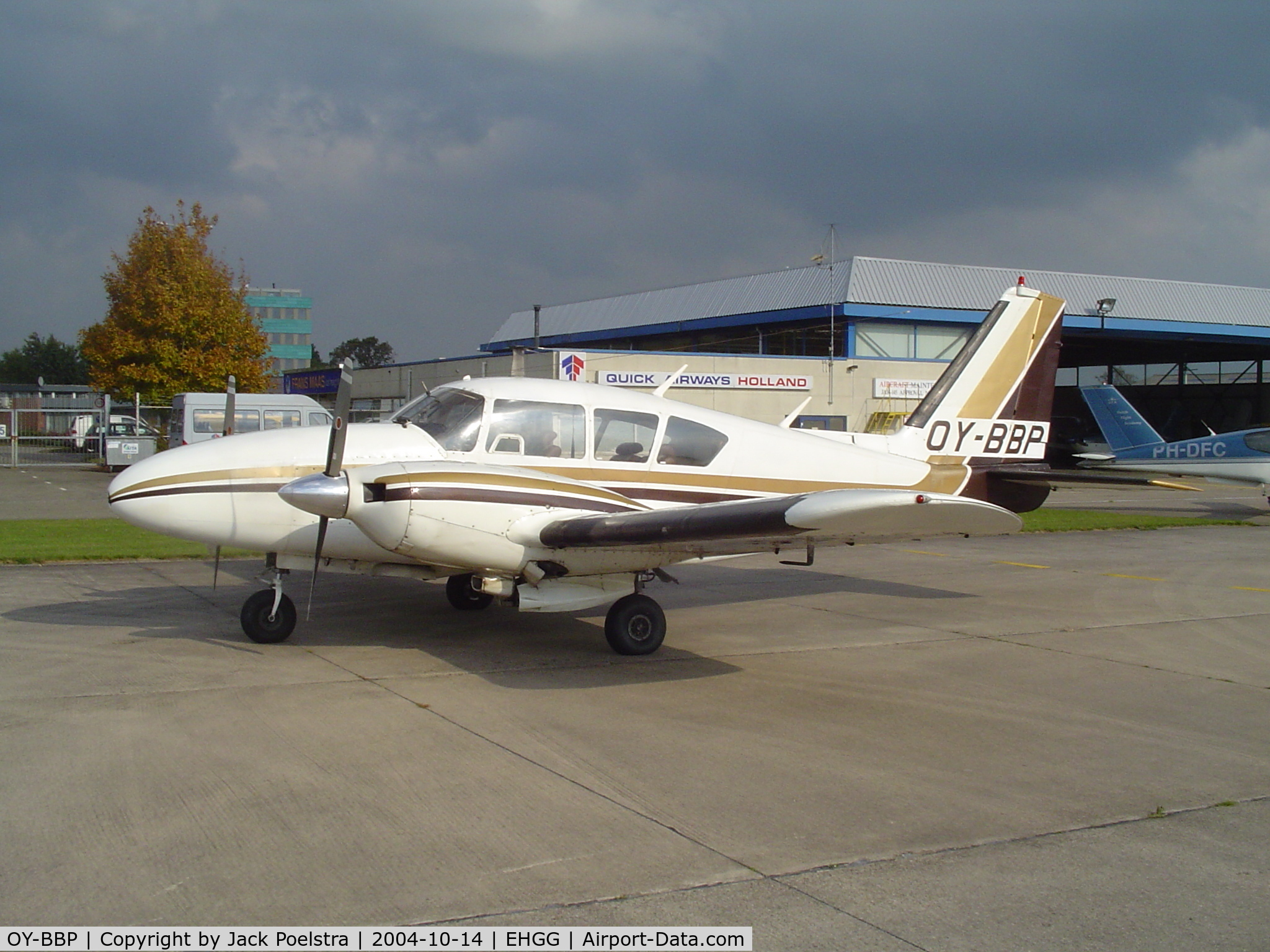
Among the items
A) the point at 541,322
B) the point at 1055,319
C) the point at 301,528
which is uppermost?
the point at 541,322

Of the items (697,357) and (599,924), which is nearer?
(599,924)

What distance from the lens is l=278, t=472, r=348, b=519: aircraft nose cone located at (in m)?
7.86

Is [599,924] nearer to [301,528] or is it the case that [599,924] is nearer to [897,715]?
[897,715]

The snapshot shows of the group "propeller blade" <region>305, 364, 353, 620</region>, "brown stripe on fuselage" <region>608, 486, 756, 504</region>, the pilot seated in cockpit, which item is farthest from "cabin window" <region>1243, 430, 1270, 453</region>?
"propeller blade" <region>305, 364, 353, 620</region>

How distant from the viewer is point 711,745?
6488mm

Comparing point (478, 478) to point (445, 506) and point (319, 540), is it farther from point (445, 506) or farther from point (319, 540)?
point (319, 540)

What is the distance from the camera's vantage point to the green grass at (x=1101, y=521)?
70.3 ft

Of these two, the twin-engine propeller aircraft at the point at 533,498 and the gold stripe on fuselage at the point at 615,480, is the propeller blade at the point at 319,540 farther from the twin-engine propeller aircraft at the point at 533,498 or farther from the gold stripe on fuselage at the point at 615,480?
the gold stripe on fuselage at the point at 615,480

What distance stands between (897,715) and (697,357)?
29.1 meters

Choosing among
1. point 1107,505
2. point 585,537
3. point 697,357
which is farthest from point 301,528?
point 697,357

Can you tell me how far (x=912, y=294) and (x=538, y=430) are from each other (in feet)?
117

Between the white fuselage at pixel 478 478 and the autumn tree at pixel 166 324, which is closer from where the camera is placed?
the white fuselage at pixel 478 478

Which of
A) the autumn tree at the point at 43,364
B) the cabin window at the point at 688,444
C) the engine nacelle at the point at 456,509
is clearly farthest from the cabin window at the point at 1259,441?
the autumn tree at the point at 43,364

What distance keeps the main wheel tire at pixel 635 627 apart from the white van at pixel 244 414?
65.7ft
